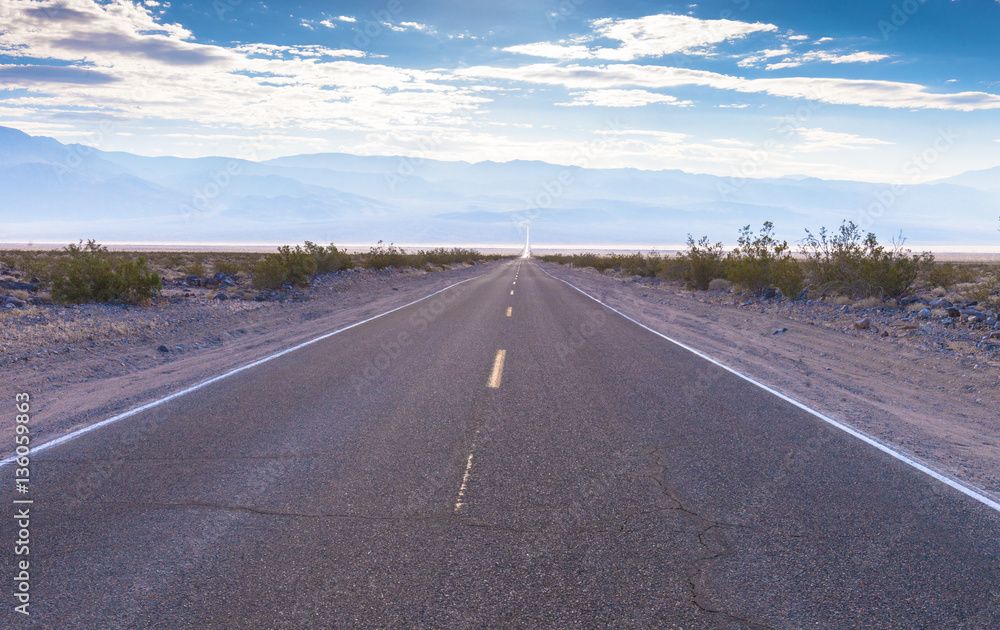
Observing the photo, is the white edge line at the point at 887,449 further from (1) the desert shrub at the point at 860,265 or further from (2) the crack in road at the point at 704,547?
(1) the desert shrub at the point at 860,265

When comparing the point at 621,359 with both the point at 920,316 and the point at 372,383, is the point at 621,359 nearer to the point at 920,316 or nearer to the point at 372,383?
the point at 372,383

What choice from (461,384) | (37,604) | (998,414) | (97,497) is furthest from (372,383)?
(998,414)

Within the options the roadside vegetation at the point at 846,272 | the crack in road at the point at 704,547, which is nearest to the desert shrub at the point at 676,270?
the roadside vegetation at the point at 846,272

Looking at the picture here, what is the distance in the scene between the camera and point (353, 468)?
214 inches

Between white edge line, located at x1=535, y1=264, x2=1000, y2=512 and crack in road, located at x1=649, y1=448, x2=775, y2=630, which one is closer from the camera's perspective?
crack in road, located at x1=649, y1=448, x2=775, y2=630

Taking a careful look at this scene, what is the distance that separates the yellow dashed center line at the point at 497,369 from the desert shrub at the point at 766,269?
47.4 ft

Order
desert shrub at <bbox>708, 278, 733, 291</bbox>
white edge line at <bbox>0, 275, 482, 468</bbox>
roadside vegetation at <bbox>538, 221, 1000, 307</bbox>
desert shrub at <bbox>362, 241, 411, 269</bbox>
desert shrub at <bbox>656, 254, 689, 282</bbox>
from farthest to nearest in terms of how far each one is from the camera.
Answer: desert shrub at <bbox>362, 241, 411, 269</bbox> < desert shrub at <bbox>656, 254, 689, 282</bbox> < desert shrub at <bbox>708, 278, 733, 291</bbox> < roadside vegetation at <bbox>538, 221, 1000, 307</bbox> < white edge line at <bbox>0, 275, 482, 468</bbox>

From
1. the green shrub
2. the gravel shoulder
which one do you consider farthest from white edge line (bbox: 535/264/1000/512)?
the green shrub

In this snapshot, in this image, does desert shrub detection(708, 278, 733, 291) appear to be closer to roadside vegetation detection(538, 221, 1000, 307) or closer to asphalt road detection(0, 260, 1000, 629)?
roadside vegetation detection(538, 221, 1000, 307)

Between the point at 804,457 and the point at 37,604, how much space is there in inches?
236

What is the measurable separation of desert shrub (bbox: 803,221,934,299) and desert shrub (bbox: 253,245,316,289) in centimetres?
1913

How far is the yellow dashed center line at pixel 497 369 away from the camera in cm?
886

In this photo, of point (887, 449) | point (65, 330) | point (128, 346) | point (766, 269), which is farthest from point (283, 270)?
point (887, 449)

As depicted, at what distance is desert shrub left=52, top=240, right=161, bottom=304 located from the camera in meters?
16.6
